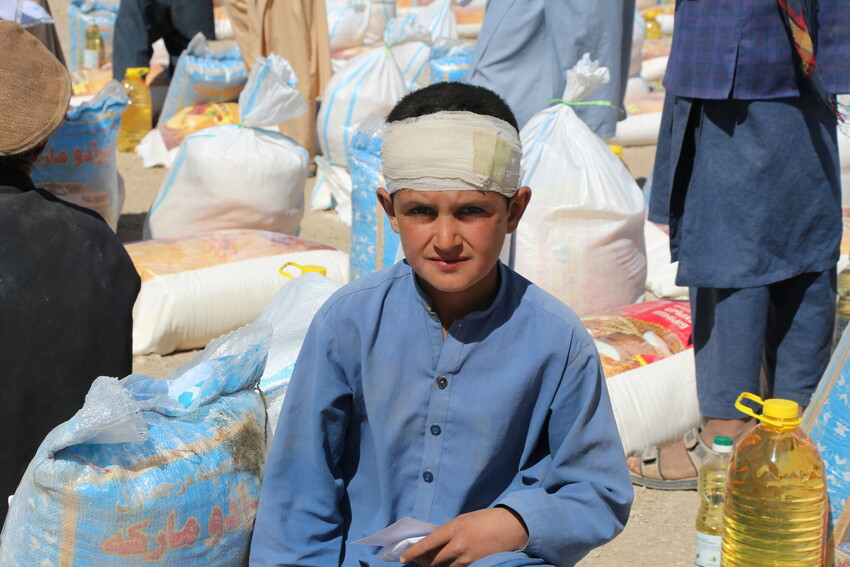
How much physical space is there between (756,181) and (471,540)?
138 centimetres

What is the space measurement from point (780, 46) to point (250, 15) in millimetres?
4579

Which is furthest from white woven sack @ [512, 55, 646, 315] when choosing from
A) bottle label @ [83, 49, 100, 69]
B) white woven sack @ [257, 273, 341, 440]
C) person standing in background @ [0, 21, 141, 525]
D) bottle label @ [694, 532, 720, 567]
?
bottle label @ [83, 49, 100, 69]

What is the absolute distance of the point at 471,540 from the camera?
151 centimetres

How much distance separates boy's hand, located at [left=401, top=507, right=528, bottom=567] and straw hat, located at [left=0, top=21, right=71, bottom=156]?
3.50 feet

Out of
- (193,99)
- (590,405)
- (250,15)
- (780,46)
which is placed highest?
(780,46)

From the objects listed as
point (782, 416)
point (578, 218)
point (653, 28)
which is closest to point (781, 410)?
Answer: point (782, 416)

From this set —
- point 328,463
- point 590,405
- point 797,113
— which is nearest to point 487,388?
point 590,405

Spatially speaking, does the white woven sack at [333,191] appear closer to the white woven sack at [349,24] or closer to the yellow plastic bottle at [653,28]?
the white woven sack at [349,24]

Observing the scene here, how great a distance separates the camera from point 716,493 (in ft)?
8.32

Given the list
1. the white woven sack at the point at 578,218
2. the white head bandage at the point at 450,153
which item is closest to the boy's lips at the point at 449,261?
the white head bandage at the point at 450,153

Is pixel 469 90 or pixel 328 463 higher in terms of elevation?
pixel 469 90

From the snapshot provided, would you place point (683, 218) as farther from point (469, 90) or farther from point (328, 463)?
point (328, 463)

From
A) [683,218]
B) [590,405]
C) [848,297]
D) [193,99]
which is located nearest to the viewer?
[590,405]

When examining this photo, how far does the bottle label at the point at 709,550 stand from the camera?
7.30 ft
